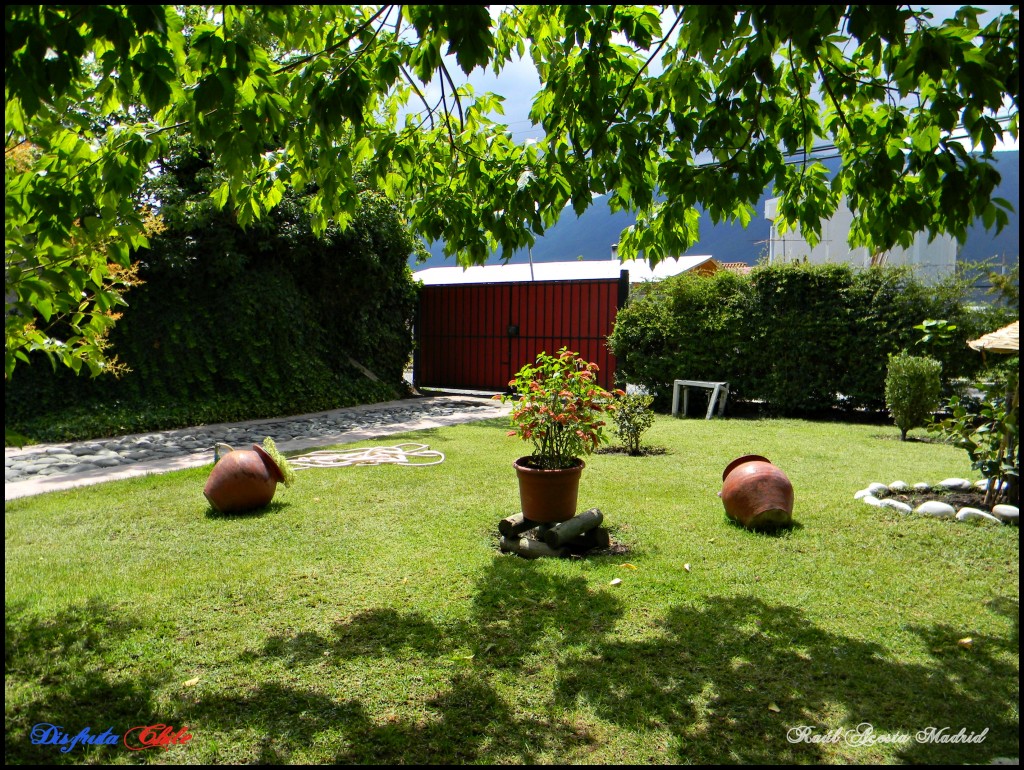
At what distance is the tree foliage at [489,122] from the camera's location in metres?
2.36

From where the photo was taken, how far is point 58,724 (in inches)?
99.7

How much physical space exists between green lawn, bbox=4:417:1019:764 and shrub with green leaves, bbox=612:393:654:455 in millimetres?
2299

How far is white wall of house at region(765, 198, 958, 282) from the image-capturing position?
10.3 metres

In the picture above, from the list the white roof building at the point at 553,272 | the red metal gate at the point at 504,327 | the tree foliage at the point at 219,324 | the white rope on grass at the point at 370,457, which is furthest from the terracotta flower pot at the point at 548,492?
the white roof building at the point at 553,272

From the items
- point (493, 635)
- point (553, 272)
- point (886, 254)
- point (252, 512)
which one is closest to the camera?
point (493, 635)

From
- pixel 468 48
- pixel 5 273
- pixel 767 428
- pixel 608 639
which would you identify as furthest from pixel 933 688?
pixel 767 428

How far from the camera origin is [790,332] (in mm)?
11391

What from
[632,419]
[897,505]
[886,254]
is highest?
[886,254]

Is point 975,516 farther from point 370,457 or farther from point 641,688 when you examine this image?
point 370,457

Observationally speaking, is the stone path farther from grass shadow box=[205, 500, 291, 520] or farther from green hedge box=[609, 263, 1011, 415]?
green hedge box=[609, 263, 1011, 415]

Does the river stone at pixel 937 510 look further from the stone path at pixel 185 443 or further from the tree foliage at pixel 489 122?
the stone path at pixel 185 443

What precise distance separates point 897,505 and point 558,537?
2.72 metres

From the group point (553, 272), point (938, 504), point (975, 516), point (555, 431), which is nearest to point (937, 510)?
point (938, 504)

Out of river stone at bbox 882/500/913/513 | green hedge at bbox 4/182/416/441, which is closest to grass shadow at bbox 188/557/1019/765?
river stone at bbox 882/500/913/513
